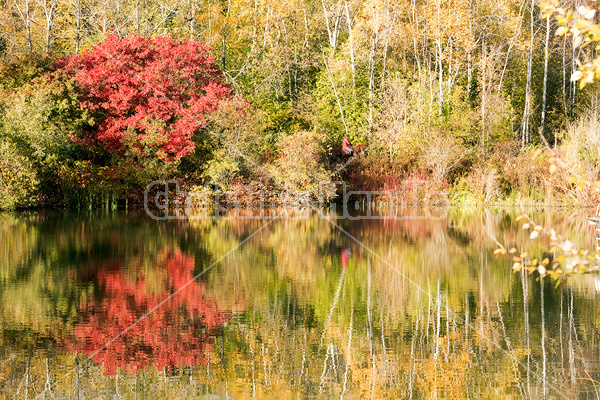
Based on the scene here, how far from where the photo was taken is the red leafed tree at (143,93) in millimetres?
28734

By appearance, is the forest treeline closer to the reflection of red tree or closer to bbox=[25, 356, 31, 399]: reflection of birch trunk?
the reflection of red tree

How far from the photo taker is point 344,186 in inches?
1238

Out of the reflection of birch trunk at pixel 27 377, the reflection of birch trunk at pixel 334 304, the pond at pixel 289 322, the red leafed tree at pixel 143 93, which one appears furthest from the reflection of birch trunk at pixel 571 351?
the red leafed tree at pixel 143 93

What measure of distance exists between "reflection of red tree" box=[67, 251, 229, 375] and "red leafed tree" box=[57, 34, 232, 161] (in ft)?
58.0

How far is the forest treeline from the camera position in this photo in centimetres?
2789

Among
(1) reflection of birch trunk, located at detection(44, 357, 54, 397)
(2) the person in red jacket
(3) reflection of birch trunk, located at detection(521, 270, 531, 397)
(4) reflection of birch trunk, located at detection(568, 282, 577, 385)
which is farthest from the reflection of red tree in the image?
(2) the person in red jacket

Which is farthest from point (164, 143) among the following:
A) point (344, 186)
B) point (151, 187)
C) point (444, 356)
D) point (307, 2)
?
point (444, 356)

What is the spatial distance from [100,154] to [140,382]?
24908 millimetres

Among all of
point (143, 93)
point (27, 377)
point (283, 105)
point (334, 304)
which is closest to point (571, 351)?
point (334, 304)

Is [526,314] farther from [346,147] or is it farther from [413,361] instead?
[346,147]

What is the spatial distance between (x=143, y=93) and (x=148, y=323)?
70.9 ft

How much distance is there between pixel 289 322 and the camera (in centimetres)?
857

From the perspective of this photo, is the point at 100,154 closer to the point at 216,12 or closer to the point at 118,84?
the point at 118,84

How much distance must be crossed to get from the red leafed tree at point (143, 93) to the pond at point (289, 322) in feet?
41.8
